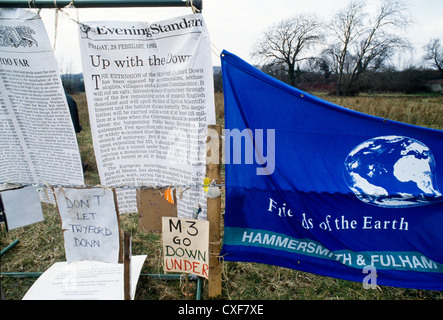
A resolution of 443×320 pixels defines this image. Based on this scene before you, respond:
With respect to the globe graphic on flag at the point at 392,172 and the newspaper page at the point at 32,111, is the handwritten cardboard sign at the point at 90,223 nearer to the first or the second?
the newspaper page at the point at 32,111

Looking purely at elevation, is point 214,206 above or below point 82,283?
above

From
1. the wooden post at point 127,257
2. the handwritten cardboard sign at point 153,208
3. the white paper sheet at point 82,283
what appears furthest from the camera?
the white paper sheet at point 82,283

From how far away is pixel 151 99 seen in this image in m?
1.89

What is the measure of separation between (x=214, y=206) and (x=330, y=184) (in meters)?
0.90

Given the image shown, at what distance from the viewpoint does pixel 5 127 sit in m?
2.07

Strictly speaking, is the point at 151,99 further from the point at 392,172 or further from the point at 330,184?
the point at 392,172

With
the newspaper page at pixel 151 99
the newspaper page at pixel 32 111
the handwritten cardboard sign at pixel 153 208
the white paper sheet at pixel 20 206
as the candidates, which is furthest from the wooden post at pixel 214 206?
the white paper sheet at pixel 20 206

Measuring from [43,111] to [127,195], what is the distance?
94cm

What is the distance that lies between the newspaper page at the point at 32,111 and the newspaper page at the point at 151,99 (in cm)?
29

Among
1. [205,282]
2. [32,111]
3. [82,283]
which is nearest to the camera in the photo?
[32,111]

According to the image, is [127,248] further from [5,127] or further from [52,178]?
[5,127]

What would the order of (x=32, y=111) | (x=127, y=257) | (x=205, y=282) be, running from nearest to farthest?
(x=127, y=257) → (x=32, y=111) → (x=205, y=282)

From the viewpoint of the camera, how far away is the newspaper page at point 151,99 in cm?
173

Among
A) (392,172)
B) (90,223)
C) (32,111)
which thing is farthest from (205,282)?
(32,111)
